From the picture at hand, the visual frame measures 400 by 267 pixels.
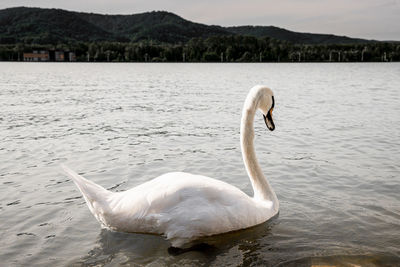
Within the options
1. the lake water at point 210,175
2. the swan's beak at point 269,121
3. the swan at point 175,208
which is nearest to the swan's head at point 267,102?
the swan's beak at point 269,121

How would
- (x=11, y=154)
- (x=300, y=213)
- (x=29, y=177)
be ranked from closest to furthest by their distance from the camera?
(x=300, y=213) < (x=29, y=177) < (x=11, y=154)

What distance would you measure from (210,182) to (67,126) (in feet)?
35.6

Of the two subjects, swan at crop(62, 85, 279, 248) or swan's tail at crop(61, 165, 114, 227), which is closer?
swan at crop(62, 85, 279, 248)

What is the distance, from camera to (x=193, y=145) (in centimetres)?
1252

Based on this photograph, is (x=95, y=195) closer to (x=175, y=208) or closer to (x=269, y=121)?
(x=175, y=208)

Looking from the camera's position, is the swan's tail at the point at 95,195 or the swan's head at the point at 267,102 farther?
the swan's head at the point at 267,102

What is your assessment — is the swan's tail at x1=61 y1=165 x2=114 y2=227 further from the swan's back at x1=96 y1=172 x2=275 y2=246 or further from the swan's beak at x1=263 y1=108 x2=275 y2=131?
the swan's beak at x1=263 y1=108 x2=275 y2=131

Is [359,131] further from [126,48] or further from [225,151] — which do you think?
[126,48]

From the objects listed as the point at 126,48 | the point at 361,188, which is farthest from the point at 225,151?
the point at 126,48

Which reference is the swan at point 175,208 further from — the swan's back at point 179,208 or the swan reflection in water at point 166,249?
the swan reflection in water at point 166,249

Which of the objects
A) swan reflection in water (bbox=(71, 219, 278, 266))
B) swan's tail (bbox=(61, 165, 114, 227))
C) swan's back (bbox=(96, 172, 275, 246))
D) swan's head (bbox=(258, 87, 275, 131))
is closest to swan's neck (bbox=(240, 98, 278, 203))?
swan's head (bbox=(258, 87, 275, 131))

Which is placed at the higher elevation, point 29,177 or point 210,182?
point 210,182

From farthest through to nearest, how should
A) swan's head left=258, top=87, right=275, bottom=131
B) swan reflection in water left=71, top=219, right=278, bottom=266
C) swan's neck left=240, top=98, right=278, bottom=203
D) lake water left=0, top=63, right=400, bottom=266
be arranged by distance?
swan's neck left=240, top=98, right=278, bottom=203, swan's head left=258, top=87, right=275, bottom=131, lake water left=0, top=63, right=400, bottom=266, swan reflection in water left=71, top=219, right=278, bottom=266

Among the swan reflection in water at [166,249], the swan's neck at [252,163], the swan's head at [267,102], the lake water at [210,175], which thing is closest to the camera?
the swan reflection in water at [166,249]
